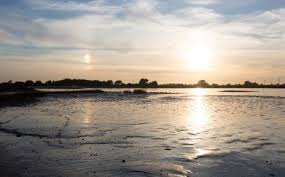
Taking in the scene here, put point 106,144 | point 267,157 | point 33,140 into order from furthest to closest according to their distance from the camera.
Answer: point 33,140 < point 106,144 < point 267,157

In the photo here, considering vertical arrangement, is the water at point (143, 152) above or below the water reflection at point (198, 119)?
above

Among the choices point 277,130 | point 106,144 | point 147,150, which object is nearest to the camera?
point 147,150

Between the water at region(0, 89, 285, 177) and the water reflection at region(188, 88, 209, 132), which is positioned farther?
the water reflection at region(188, 88, 209, 132)

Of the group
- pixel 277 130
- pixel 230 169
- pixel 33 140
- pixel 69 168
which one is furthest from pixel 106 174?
pixel 277 130

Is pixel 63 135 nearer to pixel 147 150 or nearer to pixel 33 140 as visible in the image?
pixel 33 140

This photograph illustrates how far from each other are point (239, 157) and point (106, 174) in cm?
618

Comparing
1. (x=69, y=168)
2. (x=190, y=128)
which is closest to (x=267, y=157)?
(x=69, y=168)

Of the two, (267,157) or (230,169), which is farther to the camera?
(267,157)

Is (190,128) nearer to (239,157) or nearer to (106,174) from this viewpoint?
(239,157)

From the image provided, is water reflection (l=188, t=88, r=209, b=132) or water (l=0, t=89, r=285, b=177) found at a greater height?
water (l=0, t=89, r=285, b=177)

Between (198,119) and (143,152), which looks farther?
(198,119)

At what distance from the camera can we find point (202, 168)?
12.7 meters

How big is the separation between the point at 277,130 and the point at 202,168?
12.6 meters

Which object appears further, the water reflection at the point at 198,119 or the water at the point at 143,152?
the water reflection at the point at 198,119
